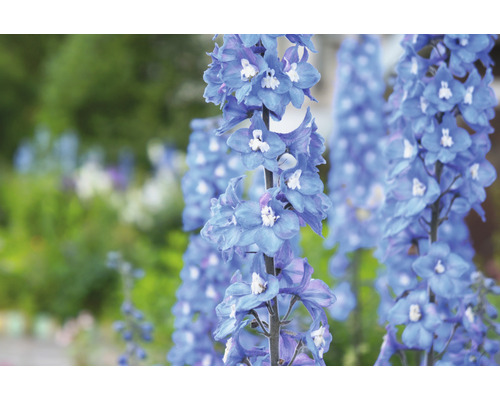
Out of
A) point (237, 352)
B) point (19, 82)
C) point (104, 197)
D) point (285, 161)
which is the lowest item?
point (237, 352)

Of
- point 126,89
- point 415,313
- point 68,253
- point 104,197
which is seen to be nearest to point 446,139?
point 415,313

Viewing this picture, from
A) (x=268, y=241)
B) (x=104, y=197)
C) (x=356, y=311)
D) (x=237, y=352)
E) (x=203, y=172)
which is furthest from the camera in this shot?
(x=104, y=197)

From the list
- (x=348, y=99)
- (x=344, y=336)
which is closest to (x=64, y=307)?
(x=344, y=336)

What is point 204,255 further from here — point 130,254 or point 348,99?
point 130,254

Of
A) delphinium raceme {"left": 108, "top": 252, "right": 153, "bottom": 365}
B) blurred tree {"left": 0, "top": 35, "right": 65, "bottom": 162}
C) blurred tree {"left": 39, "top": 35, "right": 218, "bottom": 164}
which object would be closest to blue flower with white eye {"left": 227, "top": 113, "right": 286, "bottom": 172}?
delphinium raceme {"left": 108, "top": 252, "right": 153, "bottom": 365}

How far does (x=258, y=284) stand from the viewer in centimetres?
98

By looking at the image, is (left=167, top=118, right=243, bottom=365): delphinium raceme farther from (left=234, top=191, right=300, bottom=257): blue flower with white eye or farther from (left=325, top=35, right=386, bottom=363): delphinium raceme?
(left=325, top=35, right=386, bottom=363): delphinium raceme

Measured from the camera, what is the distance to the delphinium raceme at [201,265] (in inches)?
64.7

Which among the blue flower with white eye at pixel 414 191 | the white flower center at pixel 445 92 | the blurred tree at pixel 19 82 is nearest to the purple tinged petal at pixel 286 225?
the blue flower with white eye at pixel 414 191

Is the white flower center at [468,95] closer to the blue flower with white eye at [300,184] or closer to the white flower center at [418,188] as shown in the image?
the white flower center at [418,188]

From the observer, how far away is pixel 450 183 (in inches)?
55.1

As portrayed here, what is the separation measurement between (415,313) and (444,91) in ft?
1.68

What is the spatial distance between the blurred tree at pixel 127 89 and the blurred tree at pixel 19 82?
1.22m

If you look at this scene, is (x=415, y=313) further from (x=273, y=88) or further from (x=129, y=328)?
(x=129, y=328)
